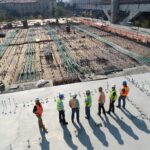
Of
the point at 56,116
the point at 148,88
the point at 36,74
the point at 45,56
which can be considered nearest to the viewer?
the point at 56,116

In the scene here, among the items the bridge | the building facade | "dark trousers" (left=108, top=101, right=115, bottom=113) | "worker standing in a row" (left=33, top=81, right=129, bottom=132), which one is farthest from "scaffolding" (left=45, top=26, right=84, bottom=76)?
the building facade

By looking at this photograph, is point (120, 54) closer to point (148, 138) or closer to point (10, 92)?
point (10, 92)

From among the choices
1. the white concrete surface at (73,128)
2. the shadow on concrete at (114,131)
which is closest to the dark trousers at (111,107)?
the white concrete surface at (73,128)

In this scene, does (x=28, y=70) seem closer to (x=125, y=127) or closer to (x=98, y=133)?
(x=98, y=133)

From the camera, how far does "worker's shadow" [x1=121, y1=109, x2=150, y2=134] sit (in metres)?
8.02

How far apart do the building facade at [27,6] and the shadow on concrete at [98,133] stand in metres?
93.9

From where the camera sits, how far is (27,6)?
98125mm

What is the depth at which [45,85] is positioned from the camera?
12523 mm

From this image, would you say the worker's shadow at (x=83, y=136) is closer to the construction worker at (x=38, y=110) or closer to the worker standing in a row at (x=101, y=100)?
the worker standing in a row at (x=101, y=100)

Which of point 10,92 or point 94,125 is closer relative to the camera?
point 94,125

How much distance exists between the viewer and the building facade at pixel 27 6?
9725 centimetres

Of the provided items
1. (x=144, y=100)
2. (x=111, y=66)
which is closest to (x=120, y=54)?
(x=111, y=66)

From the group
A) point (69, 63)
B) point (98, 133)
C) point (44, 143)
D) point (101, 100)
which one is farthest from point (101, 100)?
point (69, 63)

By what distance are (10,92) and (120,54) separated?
11652mm
